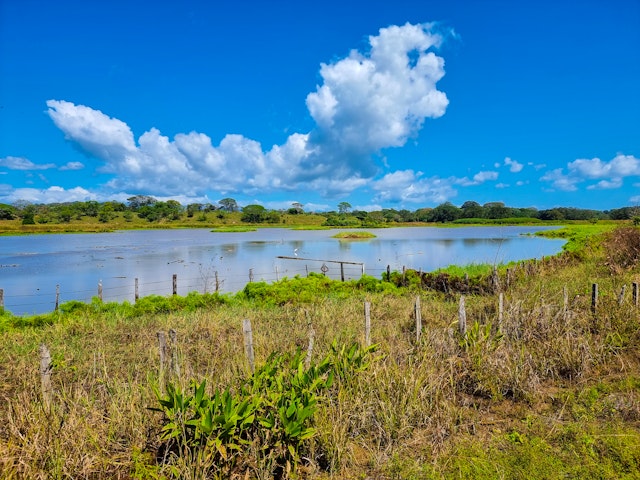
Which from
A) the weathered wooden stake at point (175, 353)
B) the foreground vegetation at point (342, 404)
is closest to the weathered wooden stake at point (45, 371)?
the foreground vegetation at point (342, 404)

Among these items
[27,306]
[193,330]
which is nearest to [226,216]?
[27,306]

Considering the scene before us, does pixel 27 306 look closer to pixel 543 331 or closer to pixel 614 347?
pixel 543 331

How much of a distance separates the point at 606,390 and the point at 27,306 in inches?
801

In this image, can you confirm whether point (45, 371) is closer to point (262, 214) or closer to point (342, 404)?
point (342, 404)

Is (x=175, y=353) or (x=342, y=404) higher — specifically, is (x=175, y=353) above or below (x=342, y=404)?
above

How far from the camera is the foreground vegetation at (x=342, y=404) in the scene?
3.34 meters

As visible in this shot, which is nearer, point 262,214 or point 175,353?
point 175,353

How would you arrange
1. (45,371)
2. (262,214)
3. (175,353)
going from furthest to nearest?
(262,214), (175,353), (45,371)

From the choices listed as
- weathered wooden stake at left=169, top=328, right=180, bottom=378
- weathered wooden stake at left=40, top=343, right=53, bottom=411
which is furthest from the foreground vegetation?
weathered wooden stake at left=40, top=343, right=53, bottom=411

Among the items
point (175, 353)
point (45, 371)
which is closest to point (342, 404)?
point (175, 353)

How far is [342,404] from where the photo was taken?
4203mm

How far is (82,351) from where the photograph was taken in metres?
6.78

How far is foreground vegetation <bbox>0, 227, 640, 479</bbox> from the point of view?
334cm

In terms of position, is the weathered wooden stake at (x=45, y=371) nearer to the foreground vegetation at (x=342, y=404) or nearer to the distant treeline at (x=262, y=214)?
the foreground vegetation at (x=342, y=404)
